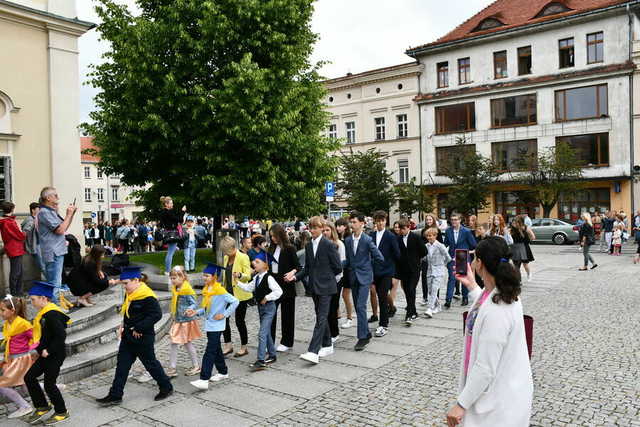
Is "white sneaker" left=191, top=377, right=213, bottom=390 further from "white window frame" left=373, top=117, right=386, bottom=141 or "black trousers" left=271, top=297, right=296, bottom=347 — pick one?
"white window frame" left=373, top=117, right=386, bottom=141

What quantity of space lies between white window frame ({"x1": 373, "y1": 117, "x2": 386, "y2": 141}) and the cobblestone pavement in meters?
37.1

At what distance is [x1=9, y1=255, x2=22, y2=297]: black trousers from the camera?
977 centimetres

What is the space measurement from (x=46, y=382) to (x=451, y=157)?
121 ft

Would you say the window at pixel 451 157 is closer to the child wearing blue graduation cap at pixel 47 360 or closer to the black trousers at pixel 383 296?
the black trousers at pixel 383 296

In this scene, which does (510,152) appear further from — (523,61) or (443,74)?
(443,74)

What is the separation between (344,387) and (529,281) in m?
10.5

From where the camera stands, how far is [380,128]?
46.5 metres

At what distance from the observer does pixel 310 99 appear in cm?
1830

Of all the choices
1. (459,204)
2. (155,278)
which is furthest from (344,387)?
(459,204)

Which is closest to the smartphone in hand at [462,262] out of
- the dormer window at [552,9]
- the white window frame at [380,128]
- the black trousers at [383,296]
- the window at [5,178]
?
the black trousers at [383,296]

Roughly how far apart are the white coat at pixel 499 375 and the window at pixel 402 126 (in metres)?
42.8

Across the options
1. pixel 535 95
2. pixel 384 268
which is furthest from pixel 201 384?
pixel 535 95

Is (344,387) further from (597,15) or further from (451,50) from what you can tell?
(451,50)

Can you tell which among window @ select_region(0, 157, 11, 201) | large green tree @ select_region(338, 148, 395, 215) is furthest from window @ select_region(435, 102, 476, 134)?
window @ select_region(0, 157, 11, 201)
